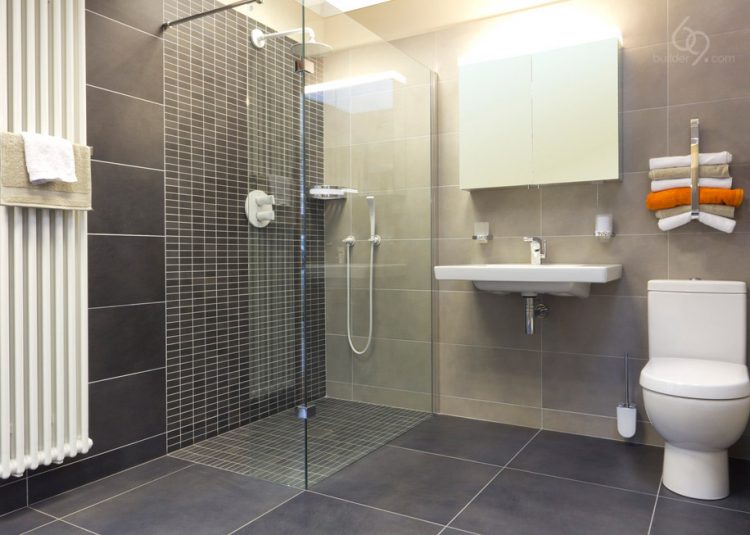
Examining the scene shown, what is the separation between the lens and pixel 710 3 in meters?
2.47

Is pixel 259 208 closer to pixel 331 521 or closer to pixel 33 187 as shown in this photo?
pixel 33 187

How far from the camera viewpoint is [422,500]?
2.04 m

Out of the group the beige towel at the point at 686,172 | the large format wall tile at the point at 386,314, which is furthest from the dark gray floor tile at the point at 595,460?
the beige towel at the point at 686,172

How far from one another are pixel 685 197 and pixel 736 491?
1.21 metres

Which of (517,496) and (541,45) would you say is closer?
(517,496)

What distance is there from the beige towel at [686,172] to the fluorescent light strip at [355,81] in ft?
4.24

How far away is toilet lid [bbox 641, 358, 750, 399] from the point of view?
1.91 metres

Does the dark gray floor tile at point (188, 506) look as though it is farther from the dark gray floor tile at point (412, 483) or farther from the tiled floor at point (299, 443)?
the dark gray floor tile at point (412, 483)

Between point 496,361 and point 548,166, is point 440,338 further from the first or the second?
point 548,166

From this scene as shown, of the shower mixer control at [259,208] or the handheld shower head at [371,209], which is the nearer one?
the shower mixer control at [259,208]

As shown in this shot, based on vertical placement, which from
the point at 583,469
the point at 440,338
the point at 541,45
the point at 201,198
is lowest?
the point at 583,469

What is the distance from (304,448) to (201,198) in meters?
1.26

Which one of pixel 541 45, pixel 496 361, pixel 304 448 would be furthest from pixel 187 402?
pixel 541 45

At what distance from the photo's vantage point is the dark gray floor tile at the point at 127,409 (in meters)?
2.25
